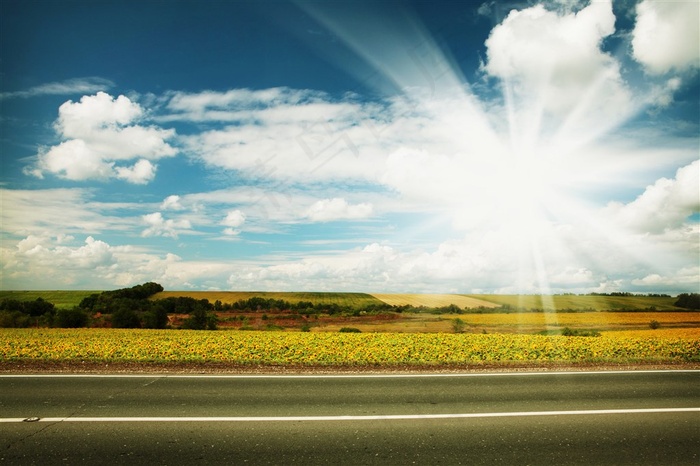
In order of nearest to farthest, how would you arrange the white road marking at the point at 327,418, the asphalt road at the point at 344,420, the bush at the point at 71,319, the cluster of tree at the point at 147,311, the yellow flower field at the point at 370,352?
the asphalt road at the point at 344,420, the white road marking at the point at 327,418, the yellow flower field at the point at 370,352, the bush at the point at 71,319, the cluster of tree at the point at 147,311

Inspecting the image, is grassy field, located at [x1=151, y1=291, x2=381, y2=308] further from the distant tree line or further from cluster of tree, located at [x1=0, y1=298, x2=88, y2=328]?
cluster of tree, located at [x1=0, y1=298, x2=88, y2=328]

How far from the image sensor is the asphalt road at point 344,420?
5961 mm

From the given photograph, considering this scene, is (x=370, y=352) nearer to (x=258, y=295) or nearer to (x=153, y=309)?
(x=153, y=309)

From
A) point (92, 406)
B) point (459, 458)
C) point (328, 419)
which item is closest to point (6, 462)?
point (92, 406)

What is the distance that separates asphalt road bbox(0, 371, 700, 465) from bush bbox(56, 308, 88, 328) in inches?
1498

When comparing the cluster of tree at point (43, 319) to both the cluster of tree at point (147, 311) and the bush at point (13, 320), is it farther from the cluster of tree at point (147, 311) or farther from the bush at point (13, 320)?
the cluster of tree at point (147, 311)

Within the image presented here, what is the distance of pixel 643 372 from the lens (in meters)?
12.1

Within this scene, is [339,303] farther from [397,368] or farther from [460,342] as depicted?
[397,368]

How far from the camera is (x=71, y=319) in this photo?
4275 cm

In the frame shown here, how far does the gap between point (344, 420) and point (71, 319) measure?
45.9 meters

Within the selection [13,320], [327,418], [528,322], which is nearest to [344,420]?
[327,418]

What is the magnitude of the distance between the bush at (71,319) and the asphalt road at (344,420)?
38057 mm

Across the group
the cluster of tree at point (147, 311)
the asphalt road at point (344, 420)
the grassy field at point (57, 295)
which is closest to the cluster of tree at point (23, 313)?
the cluster of tree at point (147, 311)

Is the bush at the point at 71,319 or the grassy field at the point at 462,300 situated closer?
the bush at the point at 71,319
